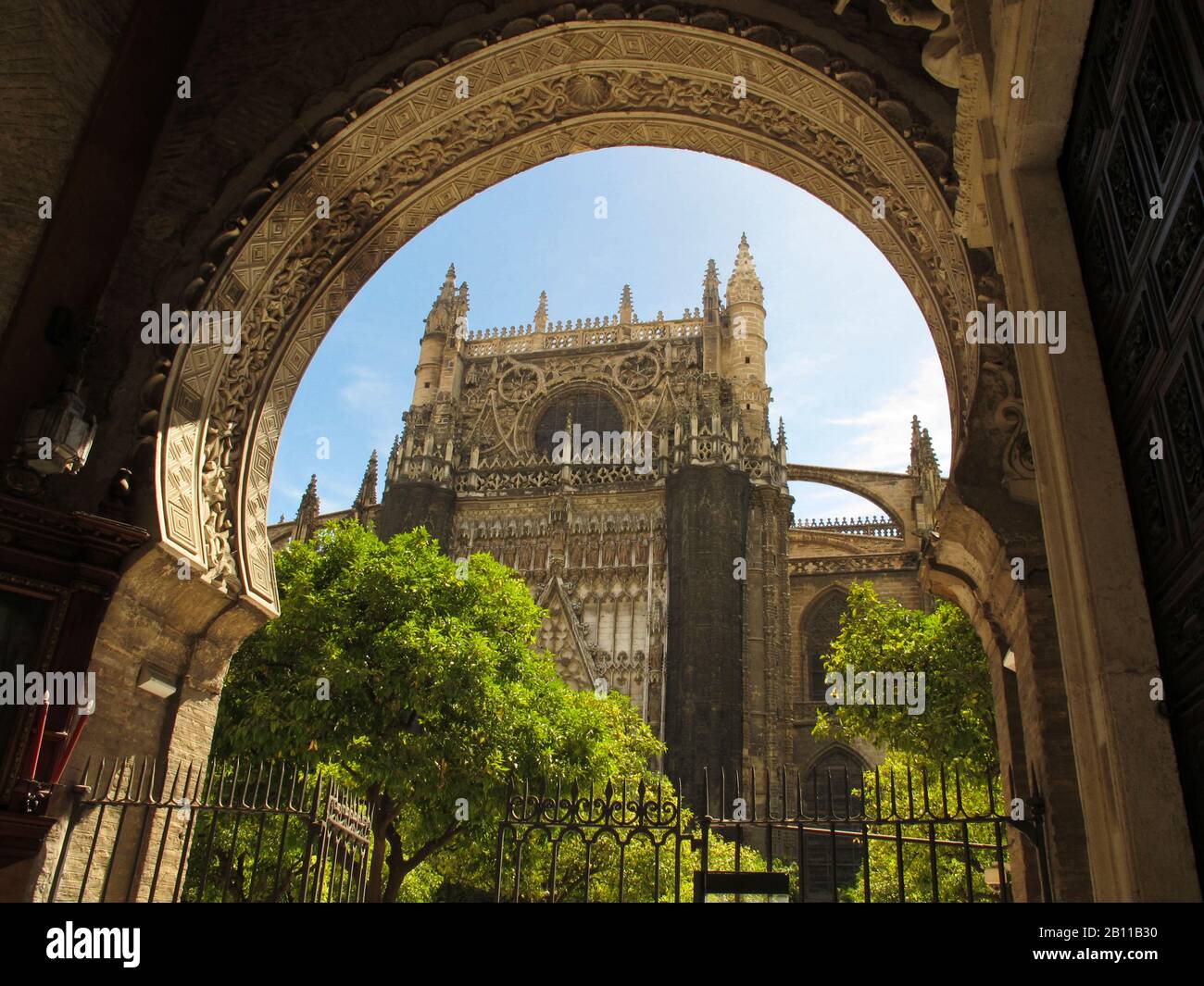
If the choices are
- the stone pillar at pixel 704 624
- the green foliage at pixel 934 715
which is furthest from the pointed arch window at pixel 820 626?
the green foliage at pixel 934 715

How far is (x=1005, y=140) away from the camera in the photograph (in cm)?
407

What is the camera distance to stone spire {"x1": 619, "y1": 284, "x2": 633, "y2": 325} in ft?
120

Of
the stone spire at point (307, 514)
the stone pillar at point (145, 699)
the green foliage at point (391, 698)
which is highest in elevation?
the stone spire at point (307, 514)

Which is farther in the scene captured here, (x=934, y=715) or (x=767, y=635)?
(x=767, y=635)

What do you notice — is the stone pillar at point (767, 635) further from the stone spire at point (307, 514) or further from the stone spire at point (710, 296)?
the stone spire at point (307, 514)

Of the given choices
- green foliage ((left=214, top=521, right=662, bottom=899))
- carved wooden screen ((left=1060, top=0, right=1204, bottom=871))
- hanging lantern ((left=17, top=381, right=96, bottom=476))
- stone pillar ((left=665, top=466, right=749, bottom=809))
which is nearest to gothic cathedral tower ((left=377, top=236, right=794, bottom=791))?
stone pillar ((left=665, top=466, right=749, bottom=809))

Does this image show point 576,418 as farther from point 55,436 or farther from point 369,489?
point 55,436

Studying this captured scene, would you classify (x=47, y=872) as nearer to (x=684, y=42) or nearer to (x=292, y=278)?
(x=292, y=278)

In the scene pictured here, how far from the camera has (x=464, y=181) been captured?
7.17 metres

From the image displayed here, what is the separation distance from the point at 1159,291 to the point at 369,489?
3298 centimetres

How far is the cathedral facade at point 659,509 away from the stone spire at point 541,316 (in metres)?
0.15

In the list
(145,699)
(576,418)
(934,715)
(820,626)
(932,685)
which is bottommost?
(145,699)

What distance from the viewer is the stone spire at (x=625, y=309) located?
120 ft

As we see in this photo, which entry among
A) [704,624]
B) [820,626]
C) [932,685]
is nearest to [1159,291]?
[932,685]
